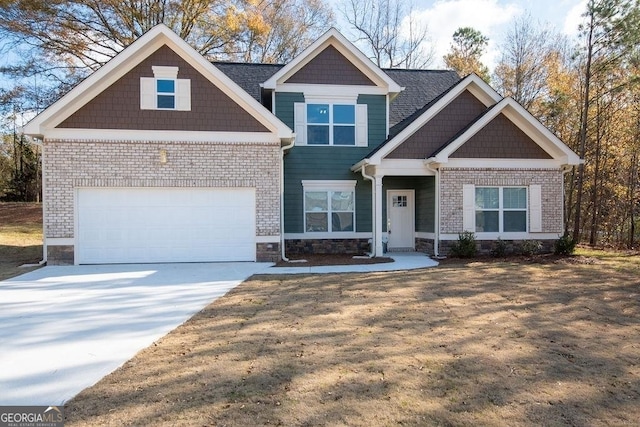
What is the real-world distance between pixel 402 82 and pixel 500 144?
5.97 meters

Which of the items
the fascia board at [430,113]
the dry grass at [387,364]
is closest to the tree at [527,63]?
the fascia board at [430,113]

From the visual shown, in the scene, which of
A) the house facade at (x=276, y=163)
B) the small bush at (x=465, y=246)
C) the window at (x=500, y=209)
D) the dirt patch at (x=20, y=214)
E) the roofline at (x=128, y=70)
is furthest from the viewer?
the dirt patch at (x=20, y=214)

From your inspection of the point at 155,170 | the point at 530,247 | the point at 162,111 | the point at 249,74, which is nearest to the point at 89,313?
the point at 155,170

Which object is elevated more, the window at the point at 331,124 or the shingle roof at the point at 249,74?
the shingle roof at the point at 249,74

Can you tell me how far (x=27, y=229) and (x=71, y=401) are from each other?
21.9 meters

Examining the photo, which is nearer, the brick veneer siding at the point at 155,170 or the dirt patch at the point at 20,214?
the brick veneer siding at the point at 155,170

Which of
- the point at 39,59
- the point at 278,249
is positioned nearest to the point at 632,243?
the point at 278,249

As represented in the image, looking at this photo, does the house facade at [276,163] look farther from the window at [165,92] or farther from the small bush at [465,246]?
the small bush at [465,246]

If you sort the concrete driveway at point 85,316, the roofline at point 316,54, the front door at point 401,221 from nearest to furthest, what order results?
the concrete driveway at point 85,316, the roofline at point 316,54, the front door at point 401,221

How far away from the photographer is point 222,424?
3.16 metres

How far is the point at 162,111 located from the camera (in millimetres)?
12031

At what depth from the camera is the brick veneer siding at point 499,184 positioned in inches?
521

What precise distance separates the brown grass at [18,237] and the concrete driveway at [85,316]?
1.52 m

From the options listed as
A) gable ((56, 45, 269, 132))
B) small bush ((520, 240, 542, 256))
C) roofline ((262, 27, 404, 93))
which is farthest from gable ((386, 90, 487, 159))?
gable ((56, 45, 269, 132))
